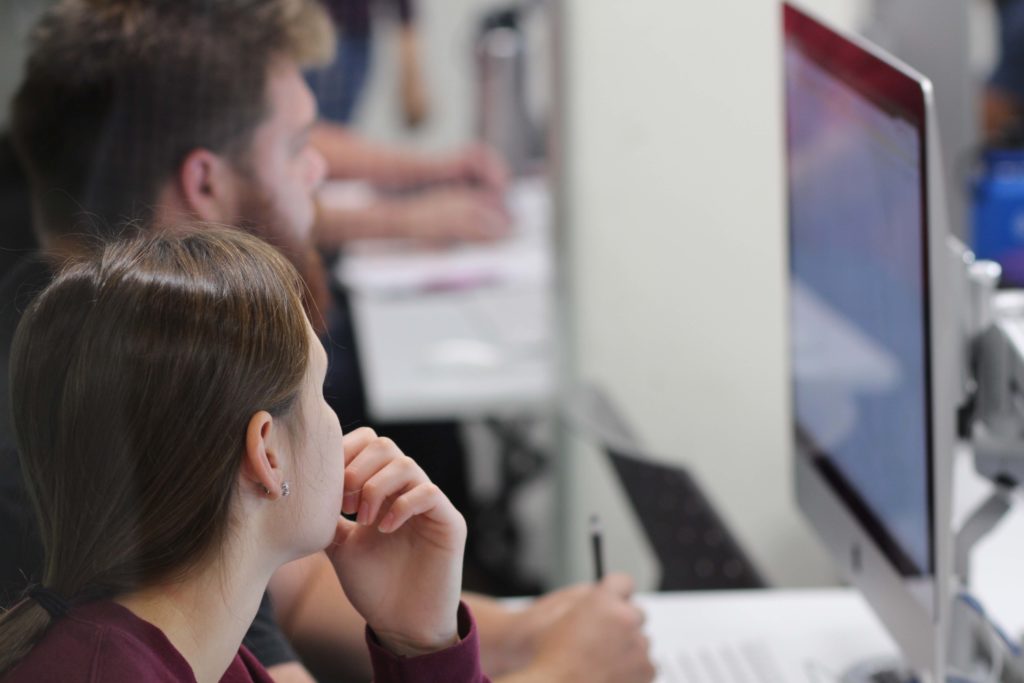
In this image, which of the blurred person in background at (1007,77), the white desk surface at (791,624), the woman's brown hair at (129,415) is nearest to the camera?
the woman's brown hair at (129,415)

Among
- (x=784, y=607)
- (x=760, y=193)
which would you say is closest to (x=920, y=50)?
(x=760, y=193)

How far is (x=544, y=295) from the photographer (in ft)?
7.13

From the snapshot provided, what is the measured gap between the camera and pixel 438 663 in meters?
0.62

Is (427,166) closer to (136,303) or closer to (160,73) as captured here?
(160,73)

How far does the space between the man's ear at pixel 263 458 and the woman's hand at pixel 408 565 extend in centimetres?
9

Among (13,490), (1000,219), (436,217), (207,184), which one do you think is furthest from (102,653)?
(436,217)

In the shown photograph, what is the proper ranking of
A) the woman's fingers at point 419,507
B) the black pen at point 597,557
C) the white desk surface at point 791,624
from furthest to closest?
the white desk surface at point 791,624 < the black pen at point 597,557 < the woman's fingers at point 419,507

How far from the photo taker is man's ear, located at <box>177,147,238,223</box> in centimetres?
63

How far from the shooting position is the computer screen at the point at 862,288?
839 millimetres

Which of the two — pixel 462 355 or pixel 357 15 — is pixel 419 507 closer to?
pixel 462 355

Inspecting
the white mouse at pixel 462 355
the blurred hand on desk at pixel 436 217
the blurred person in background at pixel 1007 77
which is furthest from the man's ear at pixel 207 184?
the blurred person in background at pixel 1007 77

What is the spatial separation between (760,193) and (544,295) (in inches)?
17.2

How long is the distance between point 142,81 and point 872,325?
54 cm

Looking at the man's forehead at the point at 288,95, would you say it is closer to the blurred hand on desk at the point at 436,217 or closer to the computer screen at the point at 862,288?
the computer screen at the point at 862,288
